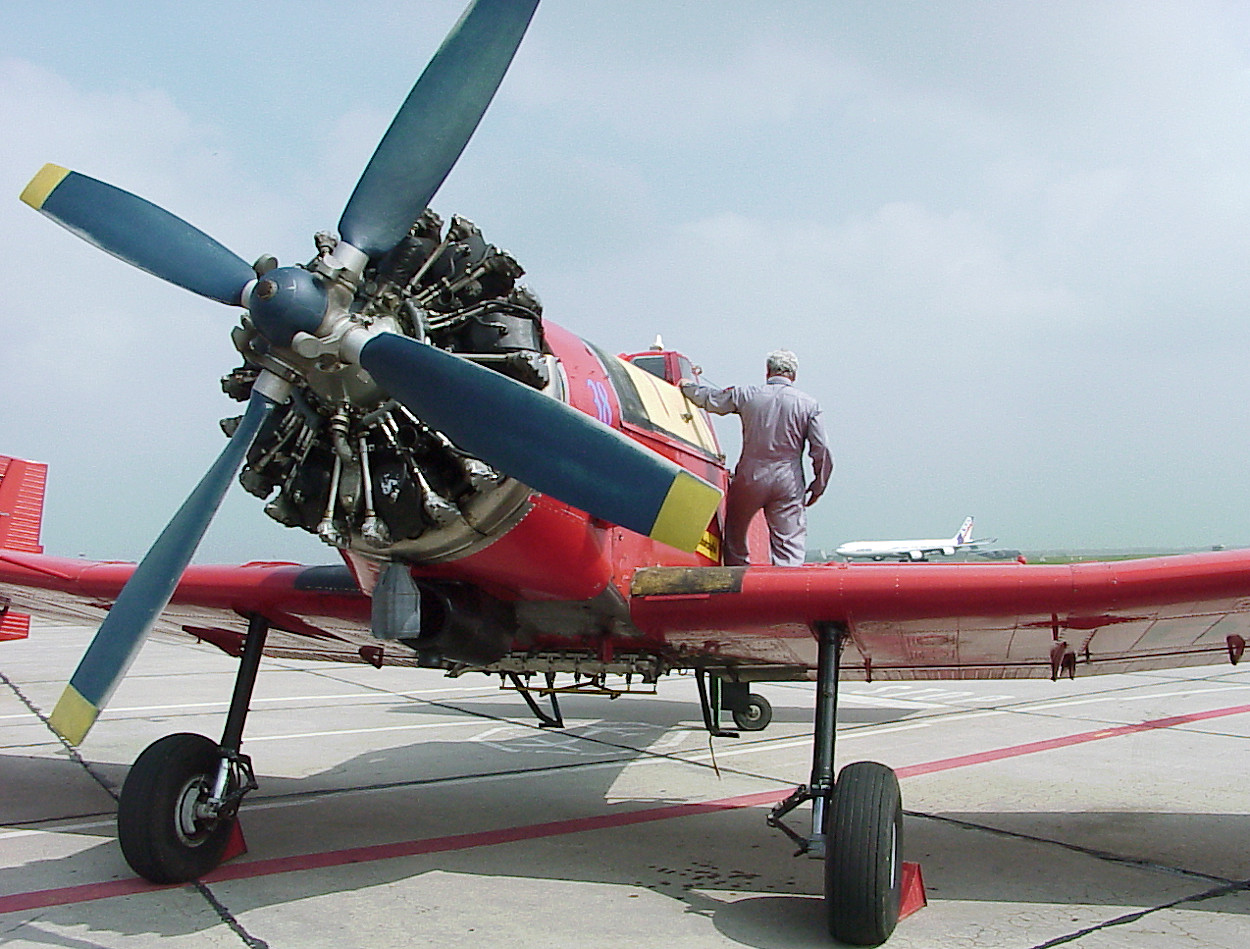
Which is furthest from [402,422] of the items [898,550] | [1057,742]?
[898,550]

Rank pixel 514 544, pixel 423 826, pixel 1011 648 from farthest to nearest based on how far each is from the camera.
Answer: pixel 423 826
pixel 1011 648
pixel 514 544

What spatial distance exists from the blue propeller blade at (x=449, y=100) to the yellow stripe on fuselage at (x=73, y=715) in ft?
7.47

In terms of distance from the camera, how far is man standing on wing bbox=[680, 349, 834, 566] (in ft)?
19.1

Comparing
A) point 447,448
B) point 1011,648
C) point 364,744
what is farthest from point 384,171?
point 364,744

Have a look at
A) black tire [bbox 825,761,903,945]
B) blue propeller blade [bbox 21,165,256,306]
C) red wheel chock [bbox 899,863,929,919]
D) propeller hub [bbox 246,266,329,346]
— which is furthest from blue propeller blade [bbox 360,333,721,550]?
red wheel chock [bbox 899,863,929,919]

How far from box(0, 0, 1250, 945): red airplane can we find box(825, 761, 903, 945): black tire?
1cm

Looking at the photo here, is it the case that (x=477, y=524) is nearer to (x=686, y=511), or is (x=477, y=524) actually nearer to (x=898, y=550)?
(x=686, y=511)

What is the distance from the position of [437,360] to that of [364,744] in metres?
6.53

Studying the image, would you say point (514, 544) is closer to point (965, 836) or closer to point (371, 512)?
point (371, 512)

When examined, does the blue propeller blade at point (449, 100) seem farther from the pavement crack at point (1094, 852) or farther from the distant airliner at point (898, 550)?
the distant airliner at point (898, 550)

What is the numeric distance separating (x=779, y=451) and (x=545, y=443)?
249 cm

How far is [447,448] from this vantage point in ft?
13.7

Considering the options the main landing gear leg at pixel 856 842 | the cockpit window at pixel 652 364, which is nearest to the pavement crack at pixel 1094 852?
the main landing gear leg at pixel 856 842

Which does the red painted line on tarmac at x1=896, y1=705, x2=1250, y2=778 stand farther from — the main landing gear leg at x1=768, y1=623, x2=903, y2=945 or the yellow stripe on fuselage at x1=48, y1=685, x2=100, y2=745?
the yellow stripe on fuselage at x1=48, y1=685, x2=100, y2=745
